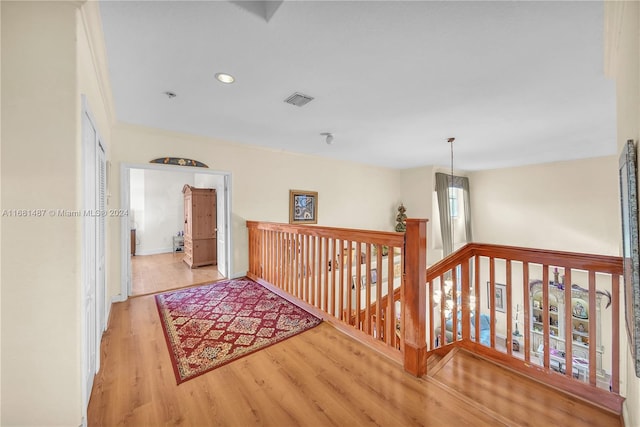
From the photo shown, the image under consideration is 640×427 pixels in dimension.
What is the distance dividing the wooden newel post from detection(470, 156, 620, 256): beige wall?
208 inches

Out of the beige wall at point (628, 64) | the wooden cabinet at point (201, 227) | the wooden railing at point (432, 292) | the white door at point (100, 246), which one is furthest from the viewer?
the wooden cabinet at point (201, 227)

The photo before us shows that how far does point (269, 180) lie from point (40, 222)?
3.44 meters

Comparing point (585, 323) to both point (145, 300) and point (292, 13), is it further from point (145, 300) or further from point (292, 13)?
point (145, 300)

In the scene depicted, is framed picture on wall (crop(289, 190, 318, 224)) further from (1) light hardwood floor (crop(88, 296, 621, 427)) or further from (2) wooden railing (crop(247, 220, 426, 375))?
(1) light hardwood floor (crop(88, 296, 621, 427))

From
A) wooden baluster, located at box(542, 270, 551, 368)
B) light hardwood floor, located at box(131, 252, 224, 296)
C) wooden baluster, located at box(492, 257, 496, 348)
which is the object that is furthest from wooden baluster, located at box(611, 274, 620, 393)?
light hardwood floor, located at box(131, 252, 224, 296)

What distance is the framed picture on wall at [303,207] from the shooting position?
491cm

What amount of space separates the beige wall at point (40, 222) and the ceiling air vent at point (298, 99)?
1.60m

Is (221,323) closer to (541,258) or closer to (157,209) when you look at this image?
(541,258)

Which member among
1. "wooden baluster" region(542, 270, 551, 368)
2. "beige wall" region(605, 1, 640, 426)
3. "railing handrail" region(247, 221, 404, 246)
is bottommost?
"wooden baluster" region(542, 270, 551, 368)

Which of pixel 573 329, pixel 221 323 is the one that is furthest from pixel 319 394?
pixel 573 329

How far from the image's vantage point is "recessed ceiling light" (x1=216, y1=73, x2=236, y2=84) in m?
2.12

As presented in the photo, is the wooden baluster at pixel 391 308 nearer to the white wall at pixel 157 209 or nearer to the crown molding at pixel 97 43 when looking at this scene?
the crown molding at pixel 97 43

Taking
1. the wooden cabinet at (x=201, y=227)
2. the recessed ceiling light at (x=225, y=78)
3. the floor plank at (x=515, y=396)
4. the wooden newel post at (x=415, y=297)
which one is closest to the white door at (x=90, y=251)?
the recessed ceiling light at (x=225, y=78)

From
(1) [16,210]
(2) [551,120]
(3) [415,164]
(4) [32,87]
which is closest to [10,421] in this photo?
(1) [16,210]
